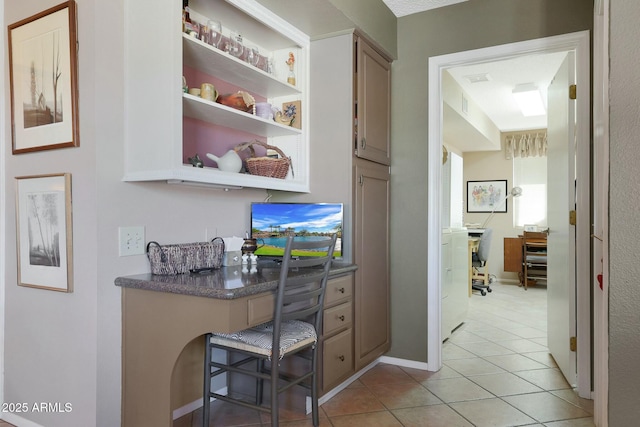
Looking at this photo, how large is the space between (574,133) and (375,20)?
1.43 metres

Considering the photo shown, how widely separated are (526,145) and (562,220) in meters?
4.80

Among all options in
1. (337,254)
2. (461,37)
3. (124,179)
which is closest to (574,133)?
(461,37)

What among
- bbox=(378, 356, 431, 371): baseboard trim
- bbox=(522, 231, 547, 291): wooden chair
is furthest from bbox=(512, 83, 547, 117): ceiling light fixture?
bbox=(378, 356, 431, 371): baseboard trim

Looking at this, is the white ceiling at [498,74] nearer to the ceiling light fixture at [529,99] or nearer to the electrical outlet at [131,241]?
the ceiling light fixture at [529,99]

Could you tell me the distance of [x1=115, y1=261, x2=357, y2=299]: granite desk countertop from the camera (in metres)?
1.65

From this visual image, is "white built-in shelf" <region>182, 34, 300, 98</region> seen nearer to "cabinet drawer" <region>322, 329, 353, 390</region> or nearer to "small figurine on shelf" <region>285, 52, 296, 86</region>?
"small figurine on shelf" <region>285, 52, 296, 86</region>

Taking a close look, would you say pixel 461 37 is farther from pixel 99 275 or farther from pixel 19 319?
pixel 19 319

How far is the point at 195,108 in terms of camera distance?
208 cm

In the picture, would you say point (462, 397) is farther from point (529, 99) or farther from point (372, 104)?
point (529, 99)

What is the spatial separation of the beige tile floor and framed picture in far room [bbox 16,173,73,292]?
3.14ft

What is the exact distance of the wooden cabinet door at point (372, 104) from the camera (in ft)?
8.75

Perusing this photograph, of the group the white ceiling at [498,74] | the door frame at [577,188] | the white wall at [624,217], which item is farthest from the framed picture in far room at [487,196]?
the white wall at [624,217]

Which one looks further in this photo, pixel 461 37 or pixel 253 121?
pixel 461 37

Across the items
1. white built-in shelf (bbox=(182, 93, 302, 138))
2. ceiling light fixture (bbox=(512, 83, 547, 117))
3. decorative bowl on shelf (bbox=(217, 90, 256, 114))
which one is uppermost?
ceiling light fixture (bbox=(512, 83, 547, 117))
